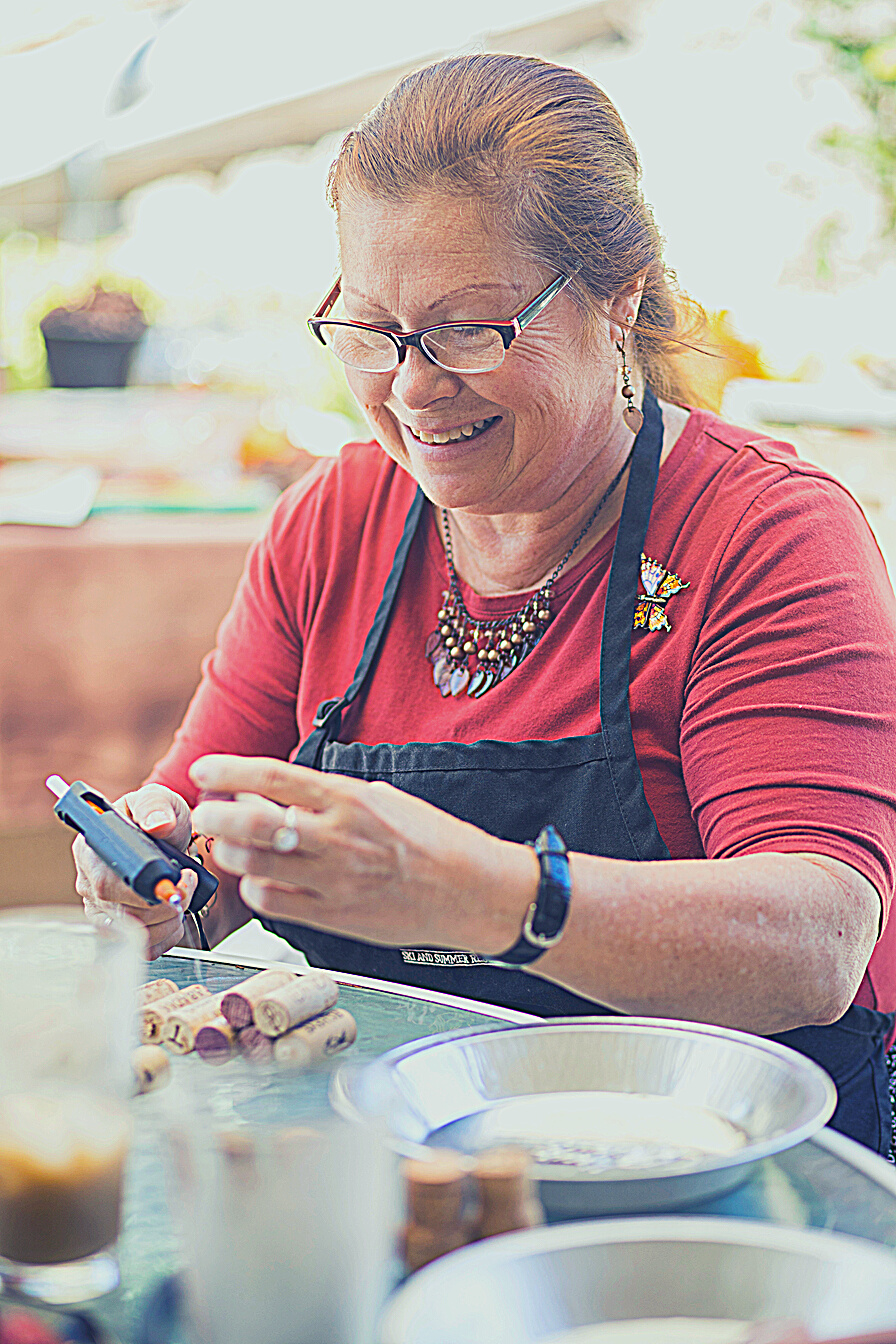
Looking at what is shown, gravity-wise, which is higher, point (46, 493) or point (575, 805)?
point (575, 805)

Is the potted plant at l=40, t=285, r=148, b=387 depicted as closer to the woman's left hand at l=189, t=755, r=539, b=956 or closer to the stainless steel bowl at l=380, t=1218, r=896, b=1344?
the woman's left hand at l=189, t=755, r=539, b=956

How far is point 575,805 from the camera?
3.95 ft

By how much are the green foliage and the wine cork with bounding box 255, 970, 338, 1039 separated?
4.41m

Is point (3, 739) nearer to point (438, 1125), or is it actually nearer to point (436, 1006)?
point (436, 1006)

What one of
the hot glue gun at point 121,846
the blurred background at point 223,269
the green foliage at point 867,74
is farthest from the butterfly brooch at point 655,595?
the green foliage at point 867,74

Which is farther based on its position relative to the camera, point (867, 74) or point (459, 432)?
point (867, 74)

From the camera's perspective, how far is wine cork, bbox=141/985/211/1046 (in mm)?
872

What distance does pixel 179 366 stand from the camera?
3.90 m

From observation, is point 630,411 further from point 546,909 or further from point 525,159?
point 546,909

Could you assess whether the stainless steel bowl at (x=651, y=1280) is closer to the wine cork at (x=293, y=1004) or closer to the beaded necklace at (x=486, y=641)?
the wine cork at (x=293, y=1004)

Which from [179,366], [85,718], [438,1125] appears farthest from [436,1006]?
[179,366]

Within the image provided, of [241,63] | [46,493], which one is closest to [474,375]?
[46,493]

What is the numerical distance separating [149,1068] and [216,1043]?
6 centimetres

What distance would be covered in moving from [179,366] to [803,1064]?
3509mm
